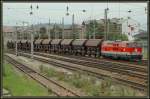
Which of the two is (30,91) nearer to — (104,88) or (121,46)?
(104,88)

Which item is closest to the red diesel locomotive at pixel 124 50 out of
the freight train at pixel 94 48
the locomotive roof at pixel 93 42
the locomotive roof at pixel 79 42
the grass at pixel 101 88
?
the freight train at pixel 94 48

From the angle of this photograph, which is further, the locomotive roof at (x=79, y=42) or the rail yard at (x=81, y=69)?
the locomotive roof at (x=79, y=42)

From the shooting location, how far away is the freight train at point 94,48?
39.7m

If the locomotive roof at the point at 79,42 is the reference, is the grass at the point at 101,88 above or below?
below

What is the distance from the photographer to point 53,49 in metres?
66.6

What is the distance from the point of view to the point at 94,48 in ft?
159

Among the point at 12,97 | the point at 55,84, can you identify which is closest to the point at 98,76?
the point at 55,84

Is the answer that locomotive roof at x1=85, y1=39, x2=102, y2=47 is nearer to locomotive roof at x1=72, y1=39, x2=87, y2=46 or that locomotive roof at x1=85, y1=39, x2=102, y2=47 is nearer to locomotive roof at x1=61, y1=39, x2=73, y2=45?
locomotive roof at x1=72, y1=39, x2=87, y2=46

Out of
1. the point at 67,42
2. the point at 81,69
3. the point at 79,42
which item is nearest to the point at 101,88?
the point at 81,69

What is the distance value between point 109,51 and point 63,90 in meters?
24.6

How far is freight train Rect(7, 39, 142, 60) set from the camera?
1563 inches

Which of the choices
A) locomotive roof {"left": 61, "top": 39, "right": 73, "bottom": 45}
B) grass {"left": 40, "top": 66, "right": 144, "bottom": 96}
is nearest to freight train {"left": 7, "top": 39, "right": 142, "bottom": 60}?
locomotive roof {"left": 61, "top": 39, "right": 73, "bottom": 45}

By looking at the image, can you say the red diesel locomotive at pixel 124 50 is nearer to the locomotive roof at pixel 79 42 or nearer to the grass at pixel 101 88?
the locomotive roof at pixel 79 42

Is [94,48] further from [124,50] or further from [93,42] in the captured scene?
[124,50]
